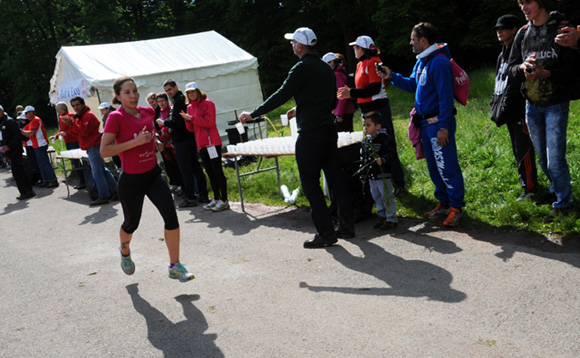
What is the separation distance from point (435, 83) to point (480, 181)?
1873mm

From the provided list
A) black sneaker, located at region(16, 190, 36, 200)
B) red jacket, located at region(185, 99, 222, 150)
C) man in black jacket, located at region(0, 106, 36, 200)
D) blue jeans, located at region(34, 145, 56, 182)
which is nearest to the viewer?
red jacket, located at region(185, 99, 222, 150)

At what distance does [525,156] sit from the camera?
6.43 m

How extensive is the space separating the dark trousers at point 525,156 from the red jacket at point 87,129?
779cm

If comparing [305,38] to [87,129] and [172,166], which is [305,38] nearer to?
[172,166]

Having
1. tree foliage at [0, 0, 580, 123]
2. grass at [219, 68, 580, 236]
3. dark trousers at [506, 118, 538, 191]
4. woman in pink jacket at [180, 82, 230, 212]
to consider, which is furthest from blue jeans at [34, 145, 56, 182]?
tree foliage at [0, 0, 580, 123]

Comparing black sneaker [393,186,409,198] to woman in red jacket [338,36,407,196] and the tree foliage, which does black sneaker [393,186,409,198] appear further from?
the tree foliage

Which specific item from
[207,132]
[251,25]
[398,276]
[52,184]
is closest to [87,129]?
[207,132]

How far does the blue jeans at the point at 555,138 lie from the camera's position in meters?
5.40

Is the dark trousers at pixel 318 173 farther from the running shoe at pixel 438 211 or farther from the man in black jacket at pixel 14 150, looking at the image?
the man in black jacket at pixel 14 150

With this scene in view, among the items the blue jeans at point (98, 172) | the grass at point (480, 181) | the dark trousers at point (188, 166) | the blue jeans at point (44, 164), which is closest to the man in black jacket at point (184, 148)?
the dark trousers at point (188, 166)

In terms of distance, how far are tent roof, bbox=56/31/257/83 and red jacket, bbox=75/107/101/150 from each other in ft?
13.4

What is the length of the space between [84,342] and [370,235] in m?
3.23

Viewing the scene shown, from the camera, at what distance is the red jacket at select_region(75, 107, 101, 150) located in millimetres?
10906

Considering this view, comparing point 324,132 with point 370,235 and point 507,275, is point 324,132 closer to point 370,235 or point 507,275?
point 370,235
